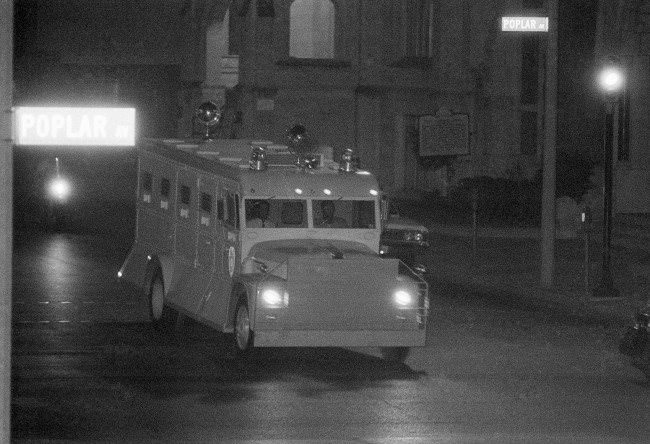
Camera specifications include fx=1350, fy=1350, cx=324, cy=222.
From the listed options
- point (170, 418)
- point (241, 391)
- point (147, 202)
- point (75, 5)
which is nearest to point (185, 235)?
point (147, 202)

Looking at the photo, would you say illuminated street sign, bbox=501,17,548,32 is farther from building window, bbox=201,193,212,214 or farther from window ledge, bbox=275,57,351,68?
window ledge, bbox=275,57,351,68

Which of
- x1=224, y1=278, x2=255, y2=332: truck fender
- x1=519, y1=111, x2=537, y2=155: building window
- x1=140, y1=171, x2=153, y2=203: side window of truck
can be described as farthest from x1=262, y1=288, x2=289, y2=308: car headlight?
x1=519, y1=111, x2=537, y2=155: building window

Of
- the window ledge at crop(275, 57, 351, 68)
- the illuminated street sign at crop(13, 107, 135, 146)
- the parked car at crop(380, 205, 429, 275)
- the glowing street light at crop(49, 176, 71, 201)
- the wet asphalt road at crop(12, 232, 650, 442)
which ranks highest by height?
the window ledge at crop(275, 57, 351, 68)

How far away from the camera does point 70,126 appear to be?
7.89 m

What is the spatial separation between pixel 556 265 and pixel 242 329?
11.9 meters

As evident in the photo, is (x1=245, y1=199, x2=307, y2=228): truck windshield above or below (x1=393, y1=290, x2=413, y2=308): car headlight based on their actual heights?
above

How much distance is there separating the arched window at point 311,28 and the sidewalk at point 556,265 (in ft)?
38.3

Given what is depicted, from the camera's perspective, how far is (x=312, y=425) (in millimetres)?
11680

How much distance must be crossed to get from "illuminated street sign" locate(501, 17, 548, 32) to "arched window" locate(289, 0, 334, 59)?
74.2 ft

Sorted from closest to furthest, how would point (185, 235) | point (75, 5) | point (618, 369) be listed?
point (618, 369)
point (185, 235)
point (75, 5)

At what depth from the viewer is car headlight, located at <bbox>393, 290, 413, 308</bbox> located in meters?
14.7

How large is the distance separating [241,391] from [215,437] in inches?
81.4

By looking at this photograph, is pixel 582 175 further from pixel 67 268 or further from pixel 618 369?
pixel 618 369

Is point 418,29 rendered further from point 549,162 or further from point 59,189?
point 549,162
